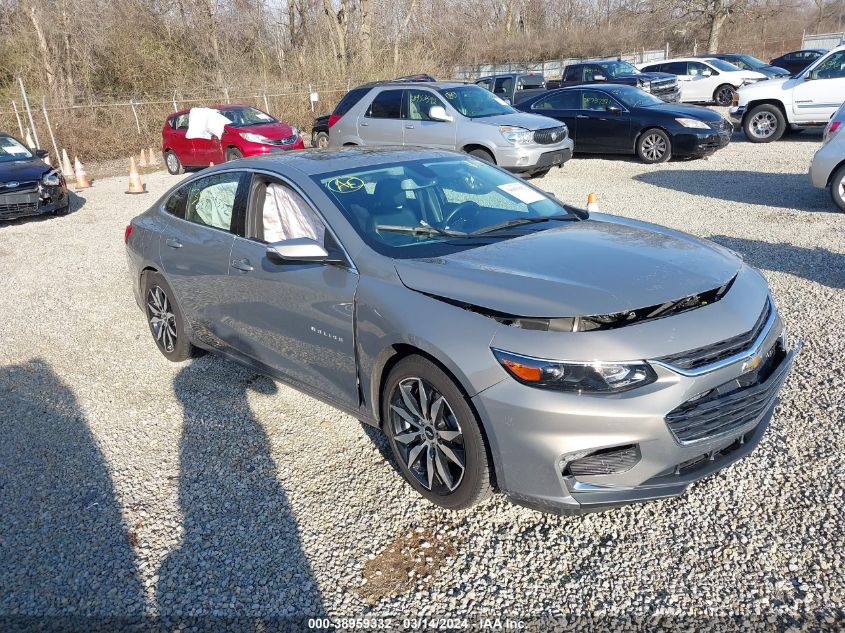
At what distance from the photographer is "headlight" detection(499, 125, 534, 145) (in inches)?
464

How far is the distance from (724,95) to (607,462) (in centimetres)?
2319

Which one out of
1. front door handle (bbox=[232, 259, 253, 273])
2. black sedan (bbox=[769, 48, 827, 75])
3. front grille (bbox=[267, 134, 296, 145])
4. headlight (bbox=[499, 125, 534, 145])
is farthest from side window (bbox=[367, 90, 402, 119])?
black sedan (bbox=[769, 48, 827, 75])

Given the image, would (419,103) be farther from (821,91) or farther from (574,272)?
(574,272)

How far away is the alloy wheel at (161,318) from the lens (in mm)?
5301

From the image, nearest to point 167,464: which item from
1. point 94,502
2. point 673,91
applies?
point 94,502

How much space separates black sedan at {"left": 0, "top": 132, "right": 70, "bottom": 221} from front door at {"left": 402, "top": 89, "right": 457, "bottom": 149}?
6405mm

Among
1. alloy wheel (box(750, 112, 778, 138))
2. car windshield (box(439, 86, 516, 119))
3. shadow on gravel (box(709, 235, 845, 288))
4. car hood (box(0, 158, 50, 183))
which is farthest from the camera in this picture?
alloy wheel (box(750, 112, 778, 138))

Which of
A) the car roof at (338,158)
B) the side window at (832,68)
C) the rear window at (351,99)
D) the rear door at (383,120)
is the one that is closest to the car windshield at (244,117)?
the rear window at (351,99)

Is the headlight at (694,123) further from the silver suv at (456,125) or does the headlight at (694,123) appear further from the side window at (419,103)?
the side window at (419,103)

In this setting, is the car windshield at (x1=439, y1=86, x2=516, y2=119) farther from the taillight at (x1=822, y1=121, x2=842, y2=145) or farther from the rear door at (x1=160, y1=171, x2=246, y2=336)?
the rear door at (x1=160, y1=171, x2=246, y2=336)

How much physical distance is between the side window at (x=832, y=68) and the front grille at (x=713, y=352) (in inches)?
496

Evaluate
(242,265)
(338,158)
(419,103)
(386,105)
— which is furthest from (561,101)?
(242,265)

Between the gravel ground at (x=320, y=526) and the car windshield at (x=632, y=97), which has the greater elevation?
the car windshield at (x=632, y=97)

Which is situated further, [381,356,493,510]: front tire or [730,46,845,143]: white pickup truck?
[730,46,845,143]: white pickup truck
